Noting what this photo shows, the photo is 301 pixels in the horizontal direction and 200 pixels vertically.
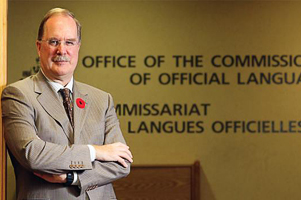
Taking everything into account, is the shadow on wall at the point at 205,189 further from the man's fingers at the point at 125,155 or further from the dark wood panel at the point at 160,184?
the man's fingers at the point at 125,155

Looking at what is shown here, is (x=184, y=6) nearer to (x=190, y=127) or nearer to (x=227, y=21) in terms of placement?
(x=227, y=21)

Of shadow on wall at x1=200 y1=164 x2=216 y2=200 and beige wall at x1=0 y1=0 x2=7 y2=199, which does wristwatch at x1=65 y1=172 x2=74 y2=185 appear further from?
shadow on wall at x1=200 y1=164 x2=216 y2=200

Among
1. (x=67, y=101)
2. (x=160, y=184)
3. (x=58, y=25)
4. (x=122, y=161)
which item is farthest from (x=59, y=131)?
(x=160, y=184)

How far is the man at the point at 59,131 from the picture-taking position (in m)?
2.29

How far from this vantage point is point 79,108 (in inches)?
99.3

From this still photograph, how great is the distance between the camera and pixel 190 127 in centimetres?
573

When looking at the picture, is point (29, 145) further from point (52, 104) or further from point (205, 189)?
point (205, 189)

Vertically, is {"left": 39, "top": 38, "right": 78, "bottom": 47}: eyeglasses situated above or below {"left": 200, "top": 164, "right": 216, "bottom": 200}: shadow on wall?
above

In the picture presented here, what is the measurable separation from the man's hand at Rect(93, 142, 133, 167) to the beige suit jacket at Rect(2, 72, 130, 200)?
3 centimetres

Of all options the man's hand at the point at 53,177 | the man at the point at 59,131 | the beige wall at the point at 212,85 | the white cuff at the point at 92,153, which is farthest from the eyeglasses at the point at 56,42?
the beige wall at the point at 212,85

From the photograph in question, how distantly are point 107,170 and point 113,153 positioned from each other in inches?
3.4

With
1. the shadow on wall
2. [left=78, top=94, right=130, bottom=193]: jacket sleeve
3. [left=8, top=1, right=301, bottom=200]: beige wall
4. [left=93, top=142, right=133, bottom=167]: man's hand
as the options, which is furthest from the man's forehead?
the shadow on wall

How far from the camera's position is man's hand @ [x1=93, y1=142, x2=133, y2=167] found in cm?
245

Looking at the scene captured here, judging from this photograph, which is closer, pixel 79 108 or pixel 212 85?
pixel 79 108
